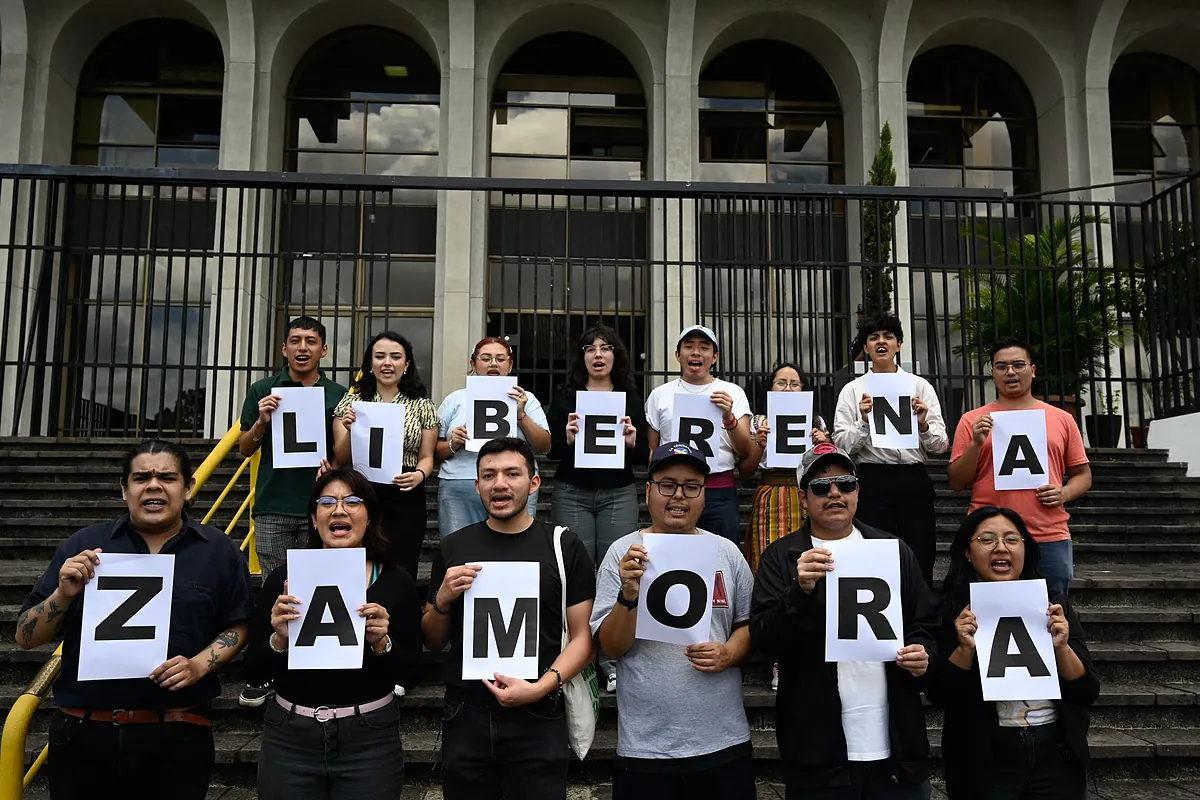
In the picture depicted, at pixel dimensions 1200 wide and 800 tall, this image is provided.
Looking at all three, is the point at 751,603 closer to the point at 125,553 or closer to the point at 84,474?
the point at 125,553

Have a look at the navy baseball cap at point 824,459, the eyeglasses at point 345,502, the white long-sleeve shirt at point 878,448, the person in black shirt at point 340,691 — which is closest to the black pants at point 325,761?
the person in black shirt at point 340,691

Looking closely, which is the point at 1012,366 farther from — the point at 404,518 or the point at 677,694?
the point at 404,518

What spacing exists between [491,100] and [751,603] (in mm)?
14366

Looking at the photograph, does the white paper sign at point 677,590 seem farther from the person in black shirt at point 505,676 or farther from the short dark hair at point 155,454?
the short dark hair at point 155,454

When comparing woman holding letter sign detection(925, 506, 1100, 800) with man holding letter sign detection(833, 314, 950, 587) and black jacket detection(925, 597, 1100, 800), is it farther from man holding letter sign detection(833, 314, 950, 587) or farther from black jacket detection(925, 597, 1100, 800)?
man holding letter sign detection(833, 314, 950, 587)

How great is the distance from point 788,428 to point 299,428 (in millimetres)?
2832

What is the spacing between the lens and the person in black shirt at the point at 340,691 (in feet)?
9.88

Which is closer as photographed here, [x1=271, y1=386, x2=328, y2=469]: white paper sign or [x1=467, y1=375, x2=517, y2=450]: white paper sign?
[x1=271, y1=386, x2=328, y2=469]: white paper sign

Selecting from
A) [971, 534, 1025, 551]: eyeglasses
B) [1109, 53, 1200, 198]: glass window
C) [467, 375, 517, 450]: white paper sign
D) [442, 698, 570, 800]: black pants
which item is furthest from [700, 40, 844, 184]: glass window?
[442, 698, 570, 800]: black pants

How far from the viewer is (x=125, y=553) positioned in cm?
308

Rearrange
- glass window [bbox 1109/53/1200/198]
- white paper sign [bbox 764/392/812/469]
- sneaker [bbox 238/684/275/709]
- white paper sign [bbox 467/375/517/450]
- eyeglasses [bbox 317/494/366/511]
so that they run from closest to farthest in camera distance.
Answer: eyeglasses [bbox 317/494/366/511], sneaker [bbox 238/684/275/709], white paper sign [bbox 467/375/517/450], white paper sign [bbox 764/392/812/469], glass window [bbox 1109/53/1200/198]

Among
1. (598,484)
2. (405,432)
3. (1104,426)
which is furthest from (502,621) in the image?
(1104,426)

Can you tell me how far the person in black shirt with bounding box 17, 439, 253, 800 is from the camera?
2988 millimetres

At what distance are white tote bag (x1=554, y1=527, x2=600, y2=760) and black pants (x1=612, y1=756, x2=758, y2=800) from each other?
0.73 feet
